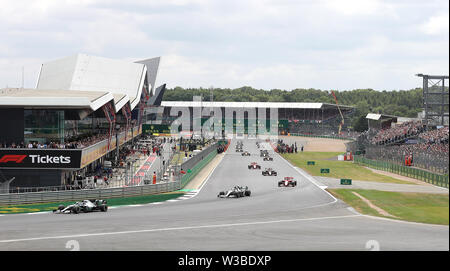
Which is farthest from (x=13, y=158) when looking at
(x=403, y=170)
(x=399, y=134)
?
(x=399, y=134)

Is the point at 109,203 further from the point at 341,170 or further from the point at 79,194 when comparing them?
the point at 341,170

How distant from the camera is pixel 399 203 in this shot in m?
39.9

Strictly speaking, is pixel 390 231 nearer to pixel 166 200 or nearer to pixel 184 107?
pixel 166 200

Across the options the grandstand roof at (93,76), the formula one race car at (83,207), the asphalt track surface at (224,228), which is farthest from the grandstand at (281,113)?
the formula one race car at (83,207)

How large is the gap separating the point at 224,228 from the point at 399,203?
16573 millimetres

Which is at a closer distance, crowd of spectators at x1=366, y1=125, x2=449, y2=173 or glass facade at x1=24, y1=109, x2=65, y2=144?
glass facade at x1=24, y1=109, x2=65, y2=144

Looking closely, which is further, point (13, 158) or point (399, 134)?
point (399, 134)

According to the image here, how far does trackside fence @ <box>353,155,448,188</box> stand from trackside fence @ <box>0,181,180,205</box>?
70.8 ft

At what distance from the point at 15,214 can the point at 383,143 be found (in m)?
66.7

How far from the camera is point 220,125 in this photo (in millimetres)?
169000

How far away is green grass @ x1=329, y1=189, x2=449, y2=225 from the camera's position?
32.0m

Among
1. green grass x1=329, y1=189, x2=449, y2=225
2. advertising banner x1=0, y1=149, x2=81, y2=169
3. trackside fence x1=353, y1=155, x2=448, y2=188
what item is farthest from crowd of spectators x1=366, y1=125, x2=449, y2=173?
advertising banner x1=0, y1=149, x2=81, y2=169

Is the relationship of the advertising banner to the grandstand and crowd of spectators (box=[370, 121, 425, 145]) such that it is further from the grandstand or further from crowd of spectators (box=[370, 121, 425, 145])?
the grandstand

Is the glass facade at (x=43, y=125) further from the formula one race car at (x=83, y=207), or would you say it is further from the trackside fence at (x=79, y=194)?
the formula one race car at (x=83, y=207)
